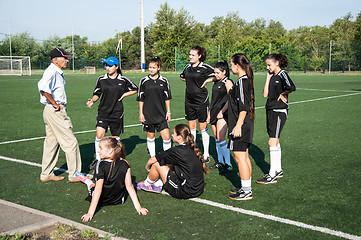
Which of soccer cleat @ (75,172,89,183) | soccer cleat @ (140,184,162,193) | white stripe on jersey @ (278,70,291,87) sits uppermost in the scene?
white stripe on jersey @ (278,70,291,87)

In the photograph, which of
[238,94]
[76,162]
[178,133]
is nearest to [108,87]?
[76,162]

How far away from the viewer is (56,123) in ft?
20.7

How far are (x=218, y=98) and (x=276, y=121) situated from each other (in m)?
1.47

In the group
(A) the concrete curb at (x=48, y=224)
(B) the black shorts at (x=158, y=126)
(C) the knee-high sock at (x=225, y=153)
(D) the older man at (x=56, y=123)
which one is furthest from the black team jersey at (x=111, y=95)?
(A) the concrete curb at (x=48, y=224)

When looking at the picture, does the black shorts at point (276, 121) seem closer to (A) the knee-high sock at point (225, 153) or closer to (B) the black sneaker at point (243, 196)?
(A) the knee-high sock at point (225, 153)

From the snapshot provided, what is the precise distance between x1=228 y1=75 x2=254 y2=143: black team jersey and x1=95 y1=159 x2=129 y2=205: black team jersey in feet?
5.50

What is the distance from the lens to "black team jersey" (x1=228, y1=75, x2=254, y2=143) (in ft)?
17.2

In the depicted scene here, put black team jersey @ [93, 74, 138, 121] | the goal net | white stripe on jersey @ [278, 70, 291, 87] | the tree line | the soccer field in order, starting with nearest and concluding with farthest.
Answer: the soccer field, white stripe on jersey @ [278, 70, 291, 87], black team jersey @ [93, 74, 138, 121], the goal net, the tree line

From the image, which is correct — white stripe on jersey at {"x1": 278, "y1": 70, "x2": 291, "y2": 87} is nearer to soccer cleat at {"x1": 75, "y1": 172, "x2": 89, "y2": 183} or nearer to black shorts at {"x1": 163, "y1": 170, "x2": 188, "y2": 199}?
black shorts at {"x1": 163, "y1": 170, "x2": 188, "y2": 199}

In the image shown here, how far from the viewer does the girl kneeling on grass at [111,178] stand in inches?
198

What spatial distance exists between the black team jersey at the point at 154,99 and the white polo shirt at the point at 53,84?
167cm

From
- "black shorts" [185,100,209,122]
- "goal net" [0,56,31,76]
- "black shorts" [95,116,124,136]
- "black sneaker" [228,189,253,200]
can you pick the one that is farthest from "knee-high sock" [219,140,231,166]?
"goal net" [0,56,31,76]

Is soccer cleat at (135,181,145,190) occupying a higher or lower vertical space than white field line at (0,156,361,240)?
higher

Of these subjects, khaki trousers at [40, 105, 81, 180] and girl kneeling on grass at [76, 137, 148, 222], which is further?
khaki trousers at [40, 105, 81, 180]
